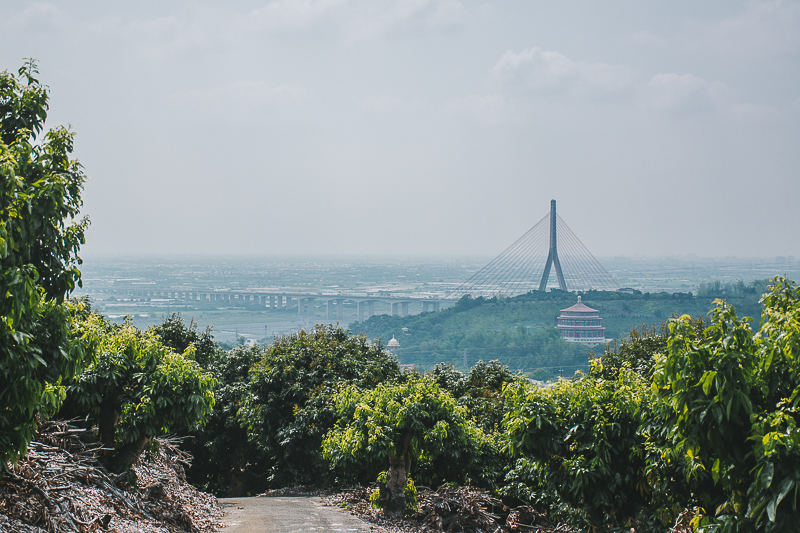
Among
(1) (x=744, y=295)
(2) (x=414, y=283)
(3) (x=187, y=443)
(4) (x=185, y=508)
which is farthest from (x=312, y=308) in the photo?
(4) (x=185, y=508)

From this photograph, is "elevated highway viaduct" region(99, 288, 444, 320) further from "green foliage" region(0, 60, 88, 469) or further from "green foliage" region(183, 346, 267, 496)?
"green foliage" region(0, 60, 88, 469)

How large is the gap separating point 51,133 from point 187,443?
1332cm

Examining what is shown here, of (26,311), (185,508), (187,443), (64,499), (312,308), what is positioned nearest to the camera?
(26,311)

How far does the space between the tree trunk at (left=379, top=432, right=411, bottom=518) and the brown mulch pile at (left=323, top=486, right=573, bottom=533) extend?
0.14m

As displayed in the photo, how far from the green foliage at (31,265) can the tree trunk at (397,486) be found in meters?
5.46

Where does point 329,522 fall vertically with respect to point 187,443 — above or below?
above

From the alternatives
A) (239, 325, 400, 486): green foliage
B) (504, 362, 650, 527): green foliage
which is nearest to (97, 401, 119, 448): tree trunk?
(239, 325, 400, 486): green foliage

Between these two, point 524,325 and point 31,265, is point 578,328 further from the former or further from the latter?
point 31,265

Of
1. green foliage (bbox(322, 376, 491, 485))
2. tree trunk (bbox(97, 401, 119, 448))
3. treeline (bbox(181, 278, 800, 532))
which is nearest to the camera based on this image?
treeline (bbox(181, 278, 800, 532))

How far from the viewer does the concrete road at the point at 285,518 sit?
348 inches

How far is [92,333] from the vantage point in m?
6.62

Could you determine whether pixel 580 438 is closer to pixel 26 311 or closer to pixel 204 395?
pixel 204 395

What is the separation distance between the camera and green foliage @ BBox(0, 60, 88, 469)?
15.4 feet

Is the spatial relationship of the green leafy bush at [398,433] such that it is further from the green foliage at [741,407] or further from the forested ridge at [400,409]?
the green foliage at [741,407]
